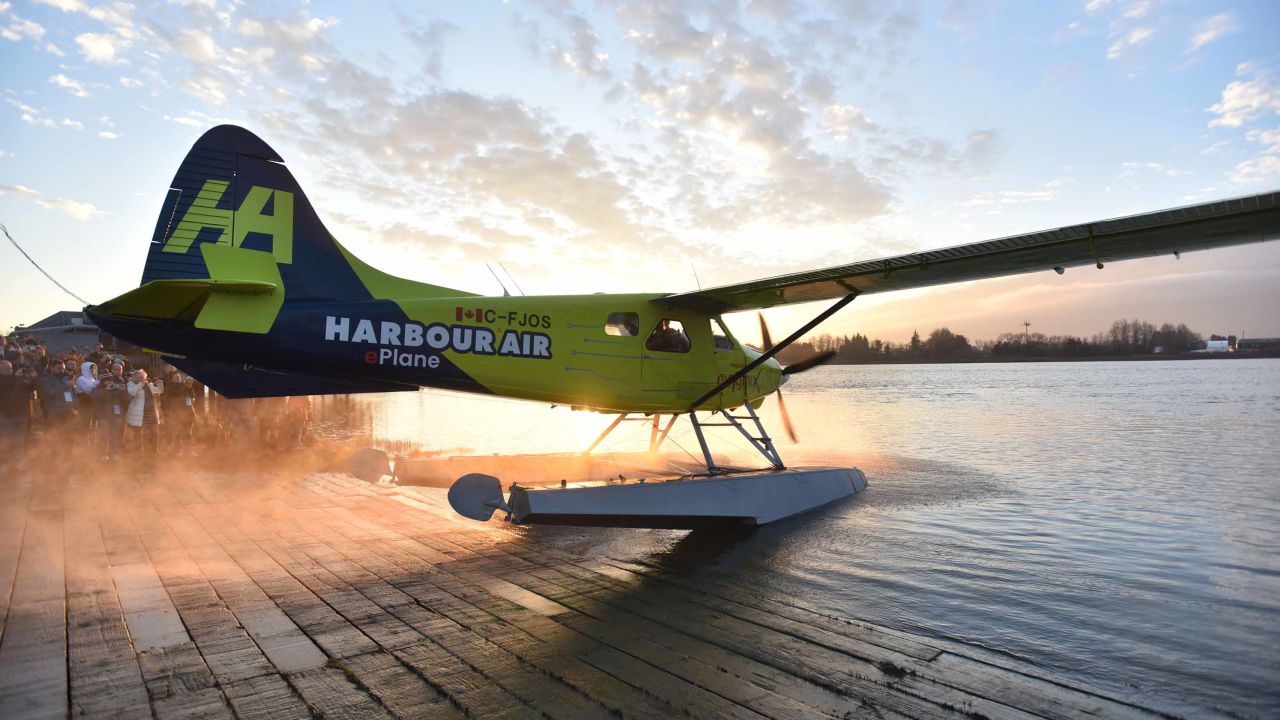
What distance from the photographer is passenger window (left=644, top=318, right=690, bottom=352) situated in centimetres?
792

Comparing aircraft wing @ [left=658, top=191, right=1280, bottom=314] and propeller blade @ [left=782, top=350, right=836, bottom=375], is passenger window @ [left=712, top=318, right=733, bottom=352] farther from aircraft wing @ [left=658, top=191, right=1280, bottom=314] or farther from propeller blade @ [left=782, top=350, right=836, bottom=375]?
propeller blade @ [left=782, top=350, right=836, bottom=375]

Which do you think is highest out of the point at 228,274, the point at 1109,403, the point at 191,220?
the point at 191,220

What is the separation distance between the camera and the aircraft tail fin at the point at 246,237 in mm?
5801

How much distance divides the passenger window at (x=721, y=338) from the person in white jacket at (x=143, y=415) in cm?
986

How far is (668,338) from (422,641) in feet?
15.8

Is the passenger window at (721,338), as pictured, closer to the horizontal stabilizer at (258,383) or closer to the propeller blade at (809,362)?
the propeller blade at (809,362)

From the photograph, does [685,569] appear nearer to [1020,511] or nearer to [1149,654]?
[1149,654]

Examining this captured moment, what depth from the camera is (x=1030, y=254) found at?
22.5 ft

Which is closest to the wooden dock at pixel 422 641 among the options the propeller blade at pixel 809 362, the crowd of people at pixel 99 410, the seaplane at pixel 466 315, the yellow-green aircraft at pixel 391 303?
the seaplane at pixel 466 315

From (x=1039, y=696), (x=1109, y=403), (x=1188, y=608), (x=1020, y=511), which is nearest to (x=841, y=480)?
(x=1020, y=511)

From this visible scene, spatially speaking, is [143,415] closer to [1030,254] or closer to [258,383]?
[258,383]

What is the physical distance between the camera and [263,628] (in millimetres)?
4125

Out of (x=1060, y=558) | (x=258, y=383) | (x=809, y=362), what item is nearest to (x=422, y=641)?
(x=258, y=383)

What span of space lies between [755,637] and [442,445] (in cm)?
1493
